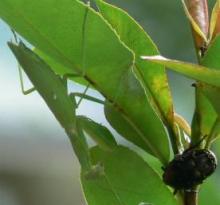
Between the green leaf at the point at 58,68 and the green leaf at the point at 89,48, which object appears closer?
the green leaf at the point at 89,48

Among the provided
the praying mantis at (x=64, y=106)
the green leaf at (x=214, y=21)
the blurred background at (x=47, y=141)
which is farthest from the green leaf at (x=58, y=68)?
the blurred background at (x=47, y=141)

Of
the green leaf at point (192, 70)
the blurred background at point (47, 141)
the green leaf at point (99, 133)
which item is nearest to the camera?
the green leaf at point (192, 70)

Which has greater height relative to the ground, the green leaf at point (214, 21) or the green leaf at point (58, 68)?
the green leaf at point (58, 68)

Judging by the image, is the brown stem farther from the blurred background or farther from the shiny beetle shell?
the blurred background

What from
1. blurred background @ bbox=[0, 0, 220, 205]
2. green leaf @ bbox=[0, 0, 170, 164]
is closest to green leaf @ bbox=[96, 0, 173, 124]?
green leaf @ bbox=[0, 0, 170, 164]

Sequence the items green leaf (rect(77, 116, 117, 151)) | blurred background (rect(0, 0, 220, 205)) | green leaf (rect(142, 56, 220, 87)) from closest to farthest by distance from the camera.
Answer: green leaf (rect(142, 56, 220, 87)) < green leaf (rect(77, 116, 117, 151)) < blurred background (rect(0, 0, 220, 205))

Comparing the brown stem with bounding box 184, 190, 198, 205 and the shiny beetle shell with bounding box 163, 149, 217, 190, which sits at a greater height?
the shiny beetle shell with bounding box 163, 149, 217, 190

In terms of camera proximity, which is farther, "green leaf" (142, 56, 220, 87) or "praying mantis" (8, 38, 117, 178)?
"praying mantis" (8, 38, 117, 178)

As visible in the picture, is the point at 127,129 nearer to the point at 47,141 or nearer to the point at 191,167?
the point at 191,167

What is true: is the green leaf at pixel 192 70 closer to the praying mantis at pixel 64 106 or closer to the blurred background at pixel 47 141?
the praying mantis at pixel 64 106
